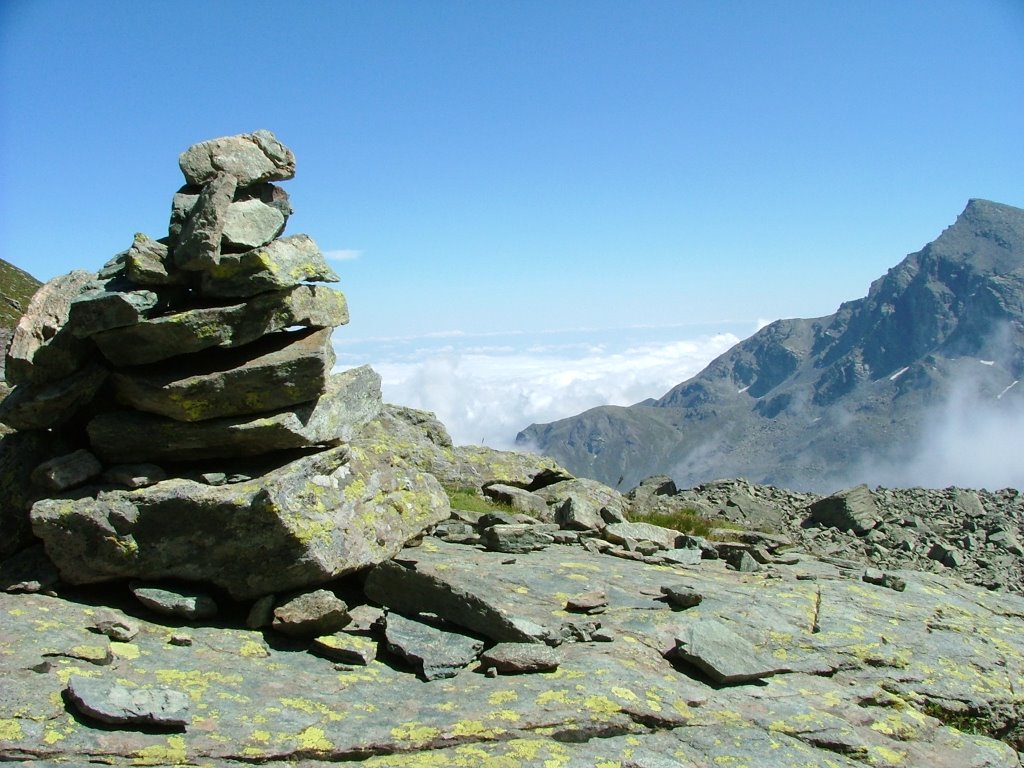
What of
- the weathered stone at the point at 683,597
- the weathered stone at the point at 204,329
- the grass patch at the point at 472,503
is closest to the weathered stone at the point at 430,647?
the weathered stone at the point at 683,597

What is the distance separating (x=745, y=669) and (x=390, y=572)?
566cm

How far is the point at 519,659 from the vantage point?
404 inches

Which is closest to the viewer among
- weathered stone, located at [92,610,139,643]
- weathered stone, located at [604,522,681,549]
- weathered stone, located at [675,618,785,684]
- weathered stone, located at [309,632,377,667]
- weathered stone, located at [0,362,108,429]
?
weathered stone, located at [92,610,139,643]

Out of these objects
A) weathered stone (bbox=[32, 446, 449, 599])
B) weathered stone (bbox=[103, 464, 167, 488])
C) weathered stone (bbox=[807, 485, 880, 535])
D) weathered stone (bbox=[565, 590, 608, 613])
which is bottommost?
weathered stone (bbox=[807, 485, 880, 535])

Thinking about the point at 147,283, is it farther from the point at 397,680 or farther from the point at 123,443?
the point at 397,680

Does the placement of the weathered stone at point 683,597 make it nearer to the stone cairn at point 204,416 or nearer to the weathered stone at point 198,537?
the stone cairn at point 204,416

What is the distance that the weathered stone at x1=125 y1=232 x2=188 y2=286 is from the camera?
1262 centimetres

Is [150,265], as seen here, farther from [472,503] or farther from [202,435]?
[472,503]

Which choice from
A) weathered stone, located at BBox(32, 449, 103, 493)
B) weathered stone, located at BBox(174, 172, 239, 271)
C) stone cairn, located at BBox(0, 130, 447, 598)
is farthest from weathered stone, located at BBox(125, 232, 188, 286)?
weathered stone, located at BBox(32, 449, 103, 493)

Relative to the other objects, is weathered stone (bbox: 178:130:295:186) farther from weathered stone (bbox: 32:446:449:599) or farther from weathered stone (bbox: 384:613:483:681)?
weathered stone (bbox: 384:613:483:681)

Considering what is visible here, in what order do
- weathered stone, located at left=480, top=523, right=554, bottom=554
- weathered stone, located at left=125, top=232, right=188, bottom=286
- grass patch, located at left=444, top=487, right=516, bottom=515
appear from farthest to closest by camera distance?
grass patch, located at left=444, top=487, right=516, bottom=515 → weathered stone, located at left=480, top=523, right=554, bottom=554 → weathered stone, located at left=125, top=232, right=188, bottom=286

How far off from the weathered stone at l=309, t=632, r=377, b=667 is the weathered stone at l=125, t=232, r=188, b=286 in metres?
6.72

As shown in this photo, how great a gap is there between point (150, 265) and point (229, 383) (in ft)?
8.09

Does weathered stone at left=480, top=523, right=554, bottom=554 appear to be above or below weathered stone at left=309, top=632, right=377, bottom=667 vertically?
above
